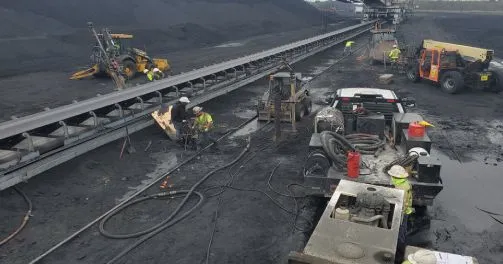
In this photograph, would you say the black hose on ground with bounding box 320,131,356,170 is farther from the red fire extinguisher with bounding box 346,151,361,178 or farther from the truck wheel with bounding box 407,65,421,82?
the truck wheel with bounding box 407,65,421,82

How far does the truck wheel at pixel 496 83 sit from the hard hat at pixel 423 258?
19.0 meters

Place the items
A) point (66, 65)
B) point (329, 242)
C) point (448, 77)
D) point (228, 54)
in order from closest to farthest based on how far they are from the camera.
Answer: point (329, 242)
point (448, 77)
point (66, 65)
point (228, 54)

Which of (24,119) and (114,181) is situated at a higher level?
(24,119)

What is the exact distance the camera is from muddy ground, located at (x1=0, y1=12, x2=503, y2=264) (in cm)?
707

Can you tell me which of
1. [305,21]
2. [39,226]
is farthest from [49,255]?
[305,21]

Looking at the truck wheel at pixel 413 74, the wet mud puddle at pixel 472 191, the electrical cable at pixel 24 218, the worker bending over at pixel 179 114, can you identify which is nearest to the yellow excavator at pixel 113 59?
the worker bending over at pixel 179 114

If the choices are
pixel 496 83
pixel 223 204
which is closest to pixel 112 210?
pixel 223 204

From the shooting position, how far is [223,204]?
8.74 metres

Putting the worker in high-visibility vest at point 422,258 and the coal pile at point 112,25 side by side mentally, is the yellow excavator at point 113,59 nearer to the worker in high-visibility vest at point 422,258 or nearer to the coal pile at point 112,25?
the coal pile at point 112,25

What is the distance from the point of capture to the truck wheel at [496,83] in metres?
19.6

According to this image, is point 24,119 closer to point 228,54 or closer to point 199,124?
point 199,124

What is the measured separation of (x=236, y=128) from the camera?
47.1 feet

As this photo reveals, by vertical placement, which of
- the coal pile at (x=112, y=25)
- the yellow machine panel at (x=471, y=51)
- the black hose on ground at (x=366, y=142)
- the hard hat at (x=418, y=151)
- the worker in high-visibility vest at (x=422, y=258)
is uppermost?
the coal pile at (x=112, y=25)

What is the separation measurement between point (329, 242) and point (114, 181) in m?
6.85
